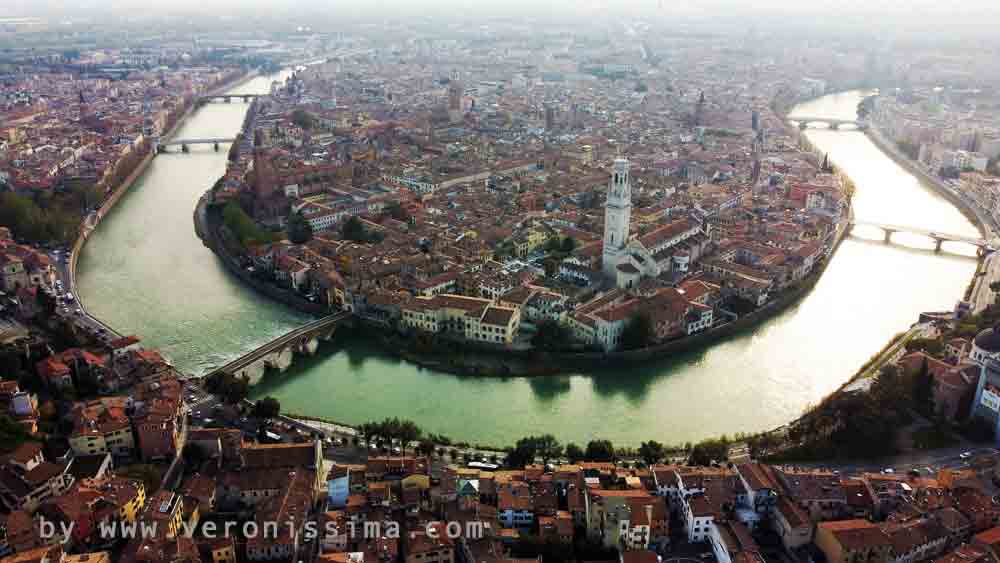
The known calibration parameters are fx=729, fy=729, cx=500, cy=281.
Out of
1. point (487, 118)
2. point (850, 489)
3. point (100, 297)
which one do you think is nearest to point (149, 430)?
point (100, 297)

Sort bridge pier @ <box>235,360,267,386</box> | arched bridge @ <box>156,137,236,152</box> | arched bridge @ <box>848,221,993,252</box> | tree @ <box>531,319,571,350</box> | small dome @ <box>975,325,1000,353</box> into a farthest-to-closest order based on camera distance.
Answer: arched bridge @ <box>156,137,236,152</box>
arched bridge @ <box>848,221,993,252</box>
tree @ <box>531,319,571,350</box>
bridge pier @ <box>235,360,267,386</box>
small dome @ <box>975,325,1000,353</box>

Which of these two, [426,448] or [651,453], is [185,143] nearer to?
[426,448]

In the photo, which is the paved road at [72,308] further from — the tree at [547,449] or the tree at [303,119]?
the tree at [303,119]

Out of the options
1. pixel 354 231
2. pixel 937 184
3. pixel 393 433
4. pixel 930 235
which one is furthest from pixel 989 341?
pixel 937 184

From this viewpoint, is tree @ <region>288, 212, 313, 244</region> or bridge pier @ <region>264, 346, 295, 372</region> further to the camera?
tree @ <region>288, 212, 313, 244</region>


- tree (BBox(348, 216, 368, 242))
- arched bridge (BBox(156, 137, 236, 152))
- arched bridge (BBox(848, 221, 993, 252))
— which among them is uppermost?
arched bridge (BBox(156, 137, 236, 152))

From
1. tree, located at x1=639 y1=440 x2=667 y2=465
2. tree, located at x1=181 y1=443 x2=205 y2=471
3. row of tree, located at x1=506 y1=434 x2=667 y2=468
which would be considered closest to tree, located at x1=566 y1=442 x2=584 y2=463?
row of tree, located at x1=506 y1=434 x2=667 y2=468

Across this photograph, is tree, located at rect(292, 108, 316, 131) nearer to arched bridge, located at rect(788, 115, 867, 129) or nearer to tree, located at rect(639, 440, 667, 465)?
arched bridge, located at rect(788, 115, 867, 129)
